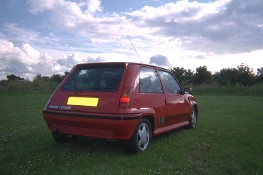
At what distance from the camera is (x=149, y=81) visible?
5570 mm

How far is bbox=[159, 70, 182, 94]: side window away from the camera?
6289 mm

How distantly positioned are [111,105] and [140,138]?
2.98 feet

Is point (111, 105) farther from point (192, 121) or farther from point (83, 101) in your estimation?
point (192, 121)

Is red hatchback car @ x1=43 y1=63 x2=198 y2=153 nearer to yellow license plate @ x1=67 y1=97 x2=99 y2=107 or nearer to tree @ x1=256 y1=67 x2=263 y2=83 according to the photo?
yellow license plate @ x1=67 y1=97 x2=99 y2=107

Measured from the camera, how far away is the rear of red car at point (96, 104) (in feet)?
15.1

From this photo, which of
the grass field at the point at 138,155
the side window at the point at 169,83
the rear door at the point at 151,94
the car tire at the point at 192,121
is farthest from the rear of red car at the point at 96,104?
the car tire at the point at 192,121

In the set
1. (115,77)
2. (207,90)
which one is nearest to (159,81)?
(115,77)

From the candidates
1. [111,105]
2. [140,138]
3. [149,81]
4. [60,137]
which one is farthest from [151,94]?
[60,137]

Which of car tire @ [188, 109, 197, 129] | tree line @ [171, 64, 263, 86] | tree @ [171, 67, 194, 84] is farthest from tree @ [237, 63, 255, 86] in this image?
car tire @ [188, 109, 197, 129]

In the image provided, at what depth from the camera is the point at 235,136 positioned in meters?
6.91

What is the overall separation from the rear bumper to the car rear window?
49 cm

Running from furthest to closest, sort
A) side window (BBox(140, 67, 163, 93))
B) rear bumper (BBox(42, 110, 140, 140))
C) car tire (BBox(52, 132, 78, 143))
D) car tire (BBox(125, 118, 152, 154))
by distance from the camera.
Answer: car tire (BBox(52, 132, 78, 143)), side window (BBox(140, 67, 163, 93)), car tire (BBox(125, 118, 152, 154)), rear bumper (BBox(42, 110, 140, 140))

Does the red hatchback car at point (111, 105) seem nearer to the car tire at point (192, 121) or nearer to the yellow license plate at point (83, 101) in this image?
the yellow license plate at point (83, 101)

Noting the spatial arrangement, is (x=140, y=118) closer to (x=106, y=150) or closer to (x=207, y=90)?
(x=106, y=150)
